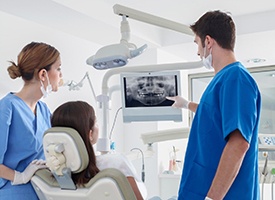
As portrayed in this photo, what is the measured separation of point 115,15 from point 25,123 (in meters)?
1.66

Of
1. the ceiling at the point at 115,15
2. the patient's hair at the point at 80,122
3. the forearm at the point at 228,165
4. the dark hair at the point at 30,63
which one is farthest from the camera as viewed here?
the ceiling at the point at 115,15

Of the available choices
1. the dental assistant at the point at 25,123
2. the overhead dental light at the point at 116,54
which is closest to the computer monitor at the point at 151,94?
the overhead dental light at the point at 116,54

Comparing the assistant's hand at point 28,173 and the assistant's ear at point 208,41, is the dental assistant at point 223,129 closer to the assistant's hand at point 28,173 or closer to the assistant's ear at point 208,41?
the assistant's ear at point 208,41

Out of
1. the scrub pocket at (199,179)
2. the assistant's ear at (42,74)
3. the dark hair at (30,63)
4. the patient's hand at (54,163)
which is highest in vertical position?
the dark hair at (30,63)

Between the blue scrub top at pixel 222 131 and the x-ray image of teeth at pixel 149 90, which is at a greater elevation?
the x-ray image of teeth at pixel 149 90

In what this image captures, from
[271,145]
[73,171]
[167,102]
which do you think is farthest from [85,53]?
[73,171]

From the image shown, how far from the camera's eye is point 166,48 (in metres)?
3.74

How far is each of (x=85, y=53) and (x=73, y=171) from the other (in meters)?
2.24

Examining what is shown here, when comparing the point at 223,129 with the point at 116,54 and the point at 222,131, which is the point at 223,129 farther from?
the point at 116,54

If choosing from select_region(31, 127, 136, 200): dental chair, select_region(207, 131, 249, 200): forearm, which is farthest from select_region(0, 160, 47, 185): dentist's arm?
select_region(207, 131, 249, 200): forearm

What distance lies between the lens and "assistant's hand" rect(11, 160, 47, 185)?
1.51m

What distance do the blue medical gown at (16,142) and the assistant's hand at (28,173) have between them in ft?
0.17

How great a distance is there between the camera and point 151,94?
2.03 meters

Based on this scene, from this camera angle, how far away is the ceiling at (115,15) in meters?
2.64
